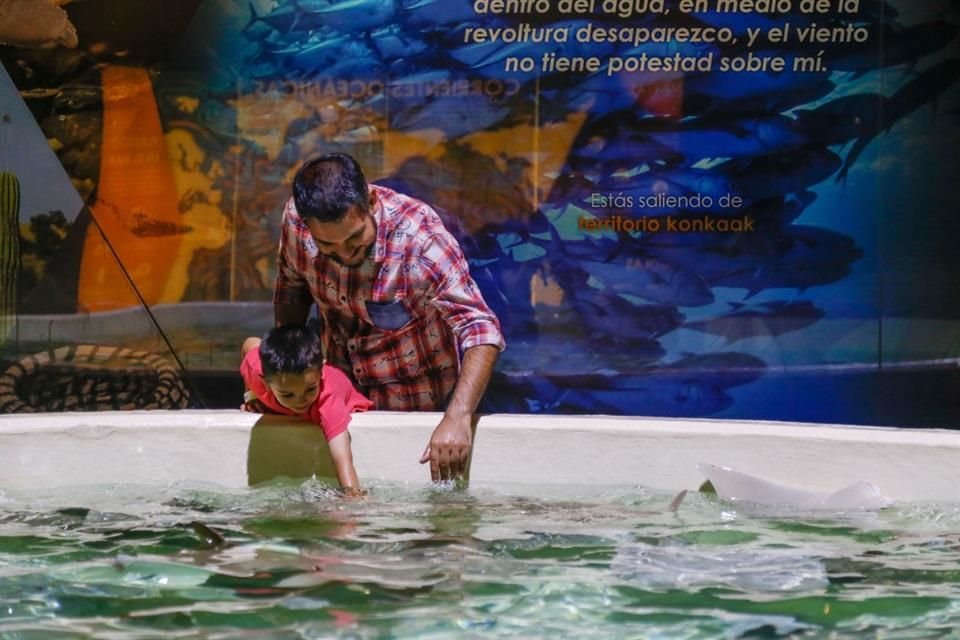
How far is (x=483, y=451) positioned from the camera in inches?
189

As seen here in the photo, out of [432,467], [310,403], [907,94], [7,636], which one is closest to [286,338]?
[310,403]

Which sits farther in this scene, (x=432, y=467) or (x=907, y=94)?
(x=907, y=94)

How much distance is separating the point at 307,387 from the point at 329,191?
634 millimetres

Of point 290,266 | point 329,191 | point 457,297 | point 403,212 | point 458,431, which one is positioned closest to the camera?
point 458,431

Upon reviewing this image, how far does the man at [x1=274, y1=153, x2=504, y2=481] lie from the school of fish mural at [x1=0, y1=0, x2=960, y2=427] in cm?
201

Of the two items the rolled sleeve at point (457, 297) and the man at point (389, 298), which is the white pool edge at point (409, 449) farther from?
the rolled sleeve at point (457, 297)

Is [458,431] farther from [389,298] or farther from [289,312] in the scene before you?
[289,312]

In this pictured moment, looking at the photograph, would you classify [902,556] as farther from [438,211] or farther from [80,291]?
[80,291]

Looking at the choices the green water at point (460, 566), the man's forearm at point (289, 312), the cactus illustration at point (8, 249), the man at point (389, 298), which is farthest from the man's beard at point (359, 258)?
the cactus illustration at point (8, 249)

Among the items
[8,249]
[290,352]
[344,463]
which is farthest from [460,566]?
[8,249]

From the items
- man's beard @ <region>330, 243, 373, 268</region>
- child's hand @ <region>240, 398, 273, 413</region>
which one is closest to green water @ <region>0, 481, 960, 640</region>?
child's hand @ <region>240, 398, 273, 413</region>

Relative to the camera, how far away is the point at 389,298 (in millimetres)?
Result: 5223

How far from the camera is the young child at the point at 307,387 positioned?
469 cm

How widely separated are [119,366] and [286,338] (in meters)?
3.04
